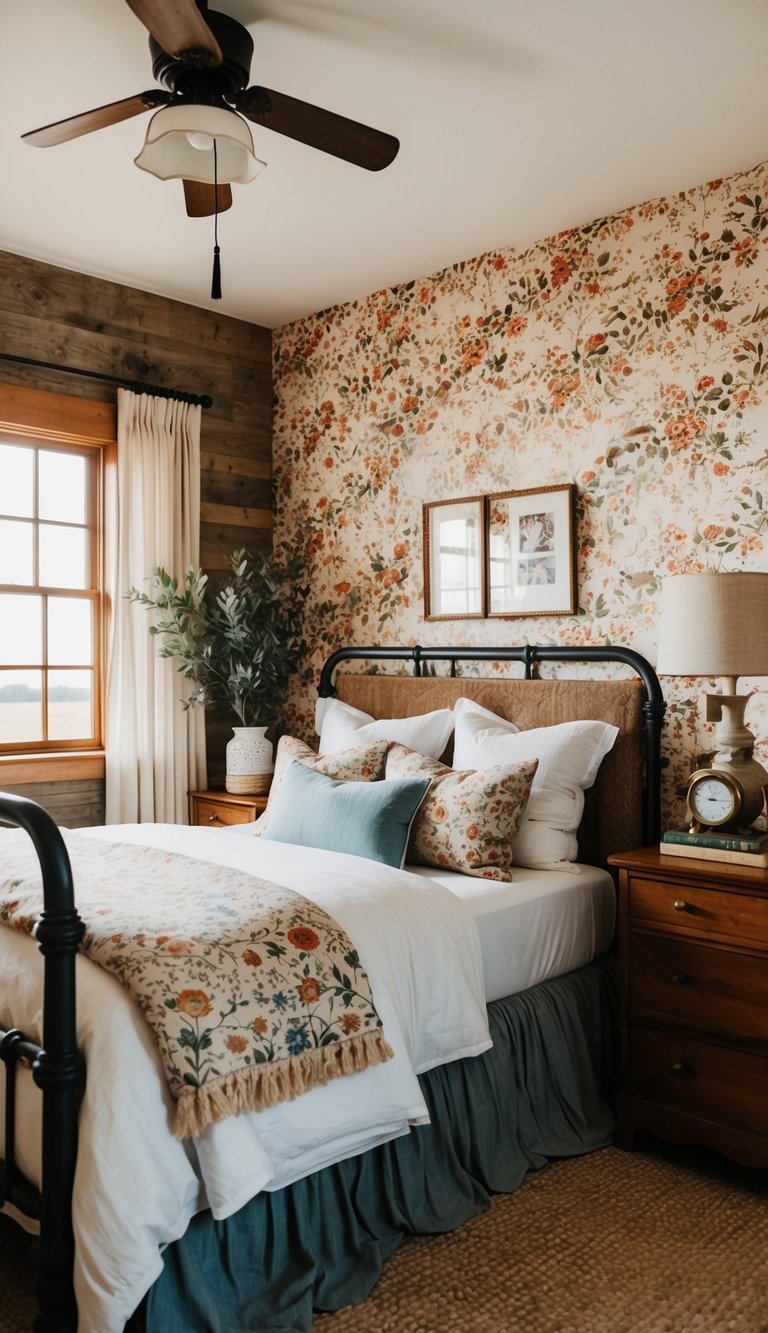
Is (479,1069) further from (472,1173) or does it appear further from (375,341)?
(375,341)

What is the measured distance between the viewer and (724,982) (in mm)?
2623

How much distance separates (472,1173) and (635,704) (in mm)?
1496

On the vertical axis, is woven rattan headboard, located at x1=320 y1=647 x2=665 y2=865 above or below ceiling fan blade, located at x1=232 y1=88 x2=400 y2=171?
below

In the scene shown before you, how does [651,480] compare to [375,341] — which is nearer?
[651,480]

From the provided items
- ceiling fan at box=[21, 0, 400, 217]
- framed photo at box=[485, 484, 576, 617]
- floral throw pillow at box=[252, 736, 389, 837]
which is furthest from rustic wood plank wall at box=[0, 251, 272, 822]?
ceiling fan at box=[21, 0, 400, 217]

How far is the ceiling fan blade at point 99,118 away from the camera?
239 centimetres

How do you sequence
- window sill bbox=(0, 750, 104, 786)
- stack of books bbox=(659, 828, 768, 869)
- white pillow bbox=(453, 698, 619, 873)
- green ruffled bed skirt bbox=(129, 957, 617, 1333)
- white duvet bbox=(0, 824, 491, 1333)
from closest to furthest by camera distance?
white duvet bbox=(0, 824, 491, 1333), green ruffled bed skirt bbox=(129, 957, 617, 1333), stack of books bbox=(659, 828, 768, 869), white pillow bbox=(453, 698, 619, 873), window sill bbox=(0, 750, 104, 786)

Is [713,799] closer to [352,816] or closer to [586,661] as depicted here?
[586,661]

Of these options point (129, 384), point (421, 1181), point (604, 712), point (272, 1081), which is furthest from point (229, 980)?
point (129, 384)

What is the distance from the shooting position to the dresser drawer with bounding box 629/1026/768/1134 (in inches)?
101

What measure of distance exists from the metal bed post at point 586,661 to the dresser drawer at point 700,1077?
2.34 ft

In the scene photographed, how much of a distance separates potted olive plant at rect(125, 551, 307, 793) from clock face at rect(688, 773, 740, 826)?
6.32 feet

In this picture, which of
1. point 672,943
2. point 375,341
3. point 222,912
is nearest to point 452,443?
point 375,341

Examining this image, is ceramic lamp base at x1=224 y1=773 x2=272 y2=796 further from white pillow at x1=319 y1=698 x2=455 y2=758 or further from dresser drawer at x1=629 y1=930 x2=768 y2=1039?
dresser drawer at x1=629 y1=930 x2=768 y2=1039
